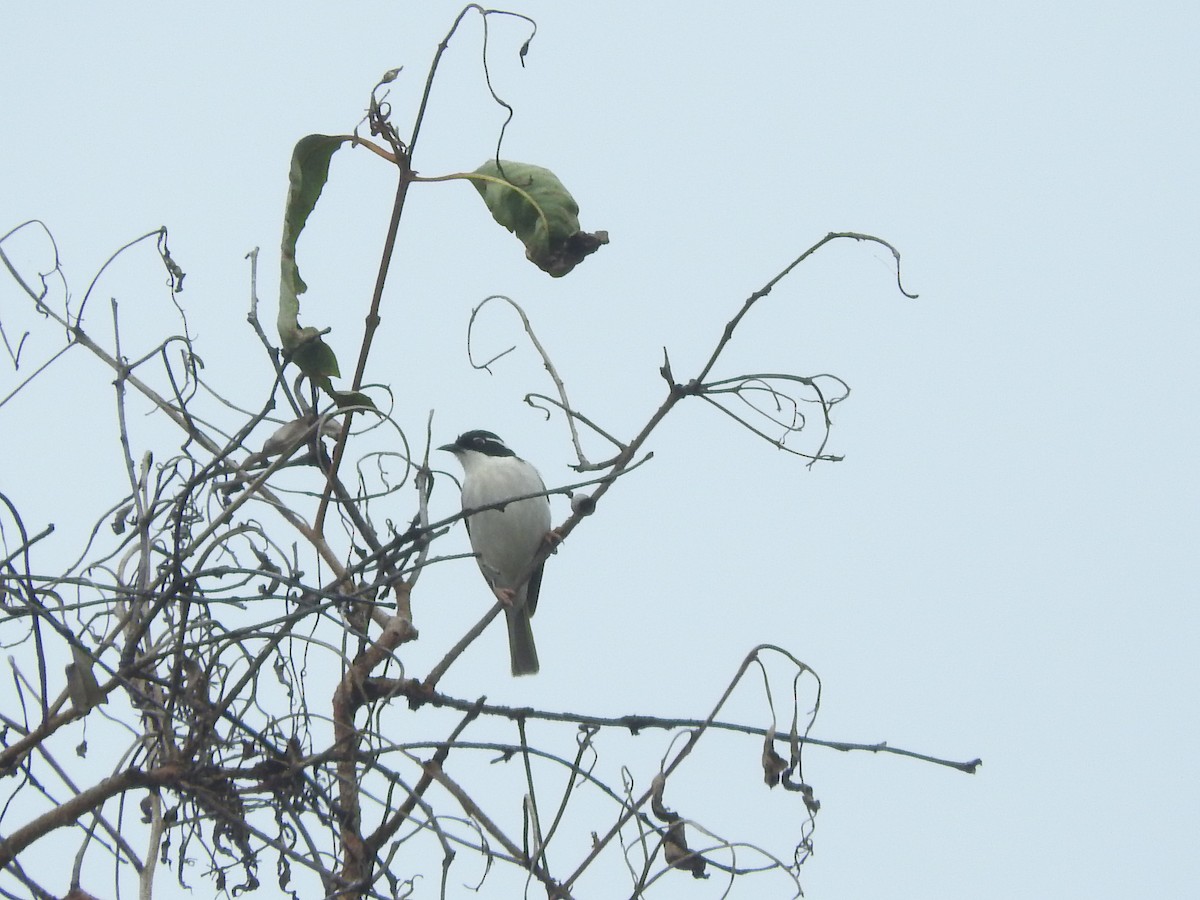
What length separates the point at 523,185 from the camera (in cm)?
320

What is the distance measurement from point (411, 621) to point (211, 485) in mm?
617

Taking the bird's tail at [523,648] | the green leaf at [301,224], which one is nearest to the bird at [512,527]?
the bird's tail at [523,648]

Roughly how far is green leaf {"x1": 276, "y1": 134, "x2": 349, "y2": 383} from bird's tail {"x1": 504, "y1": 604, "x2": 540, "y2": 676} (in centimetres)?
456

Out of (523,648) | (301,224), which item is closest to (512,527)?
(523,648)

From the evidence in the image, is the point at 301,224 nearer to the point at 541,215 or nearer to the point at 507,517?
the point at 541,215

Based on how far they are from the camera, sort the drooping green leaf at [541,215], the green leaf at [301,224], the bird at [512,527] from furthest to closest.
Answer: the bird at [512,527]
the drooping green leaf at [541,215]
the green leaf at [301,224]

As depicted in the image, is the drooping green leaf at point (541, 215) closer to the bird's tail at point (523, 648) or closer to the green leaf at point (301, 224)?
the green leaf at point (301, 224)

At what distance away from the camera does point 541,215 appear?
3154 millimetres

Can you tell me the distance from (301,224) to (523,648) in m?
4.74

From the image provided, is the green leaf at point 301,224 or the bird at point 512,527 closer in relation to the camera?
the green leaf at point 301,224

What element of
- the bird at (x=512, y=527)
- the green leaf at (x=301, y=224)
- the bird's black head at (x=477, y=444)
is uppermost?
the bird's black head at (x=477, y=444)

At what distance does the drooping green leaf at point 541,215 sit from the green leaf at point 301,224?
36cm

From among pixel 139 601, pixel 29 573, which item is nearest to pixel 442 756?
pixel 139 601

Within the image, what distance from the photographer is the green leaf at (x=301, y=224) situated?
9.77 ft
